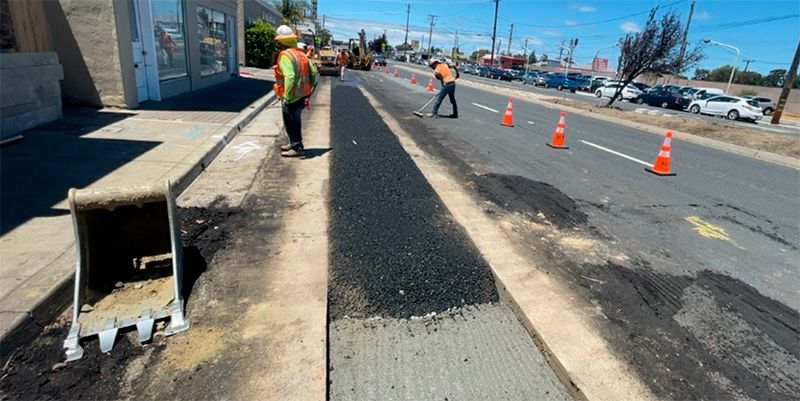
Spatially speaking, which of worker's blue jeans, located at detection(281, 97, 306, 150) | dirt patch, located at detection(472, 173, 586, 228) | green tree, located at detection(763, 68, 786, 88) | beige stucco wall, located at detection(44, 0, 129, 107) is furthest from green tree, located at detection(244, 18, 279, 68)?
green tree, located at detection(763, 68, 786, 88)

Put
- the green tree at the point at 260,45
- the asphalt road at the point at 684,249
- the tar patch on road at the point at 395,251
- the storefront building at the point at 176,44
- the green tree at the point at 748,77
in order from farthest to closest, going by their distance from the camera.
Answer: the green tree at the point at 748,77, the green tree at the point at 260,45, the storefront building at the point at 176,44, the tar patch on road at the point at 395,251, the asphalt road at the point at 684,249

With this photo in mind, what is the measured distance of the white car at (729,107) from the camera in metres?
28.4

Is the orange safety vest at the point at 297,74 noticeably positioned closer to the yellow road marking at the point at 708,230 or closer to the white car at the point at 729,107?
the yellow road marking at the point at 708,230

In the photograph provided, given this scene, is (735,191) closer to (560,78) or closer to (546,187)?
(546,187)

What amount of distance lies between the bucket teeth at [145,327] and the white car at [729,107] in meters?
35.4

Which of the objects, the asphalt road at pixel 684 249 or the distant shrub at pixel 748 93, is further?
the distant shrub at pixel 748 93

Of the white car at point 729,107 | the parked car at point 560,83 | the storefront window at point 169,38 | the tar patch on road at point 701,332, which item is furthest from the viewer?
the parked car at point 560,83

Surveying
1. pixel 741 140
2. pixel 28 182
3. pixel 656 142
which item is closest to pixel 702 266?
pixel 28 182

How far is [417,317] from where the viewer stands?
3.13 m

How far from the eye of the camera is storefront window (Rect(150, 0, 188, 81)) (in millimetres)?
11273

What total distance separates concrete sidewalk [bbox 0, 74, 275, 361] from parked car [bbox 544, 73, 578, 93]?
145 feet

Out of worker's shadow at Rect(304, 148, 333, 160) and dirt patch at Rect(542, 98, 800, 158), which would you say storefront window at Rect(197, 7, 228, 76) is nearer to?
worker's shadow at Rect(304, 148, 333, 160)

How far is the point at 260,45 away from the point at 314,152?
23.0 meters

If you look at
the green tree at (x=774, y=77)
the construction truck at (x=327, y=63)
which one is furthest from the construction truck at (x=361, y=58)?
the green tree at (x=774, y=77)
